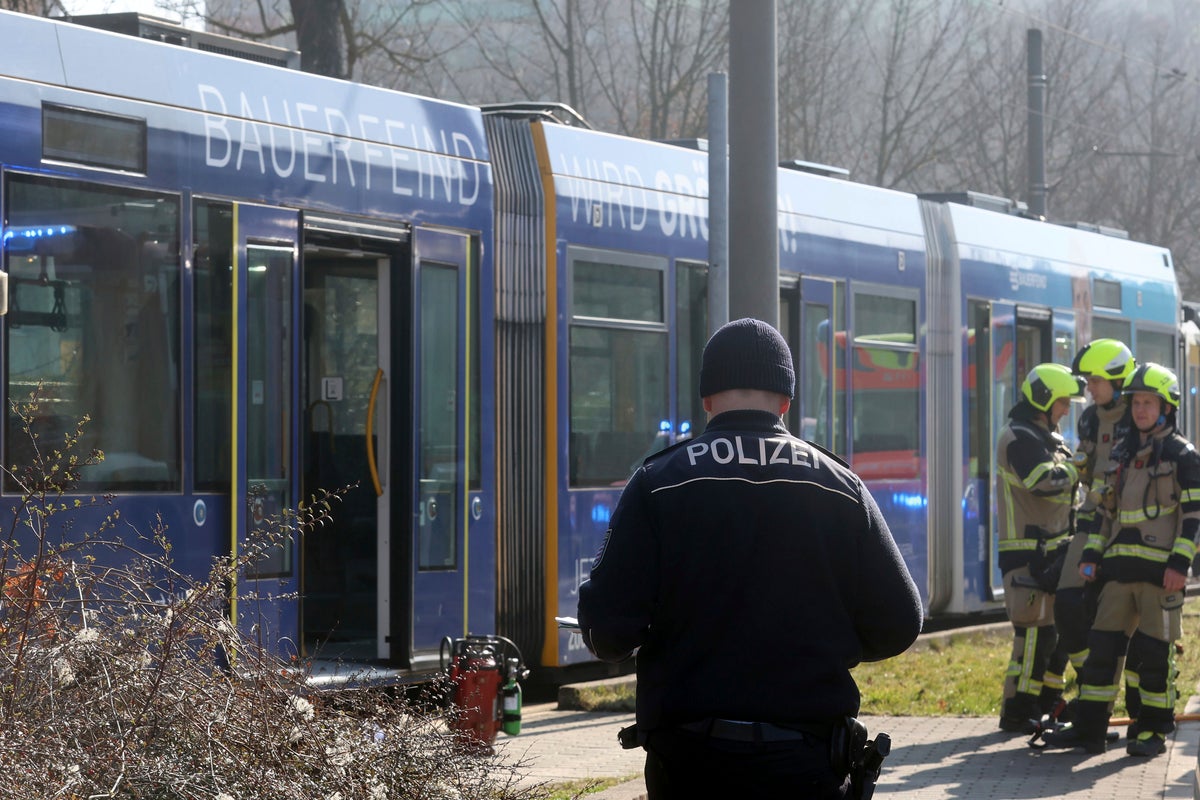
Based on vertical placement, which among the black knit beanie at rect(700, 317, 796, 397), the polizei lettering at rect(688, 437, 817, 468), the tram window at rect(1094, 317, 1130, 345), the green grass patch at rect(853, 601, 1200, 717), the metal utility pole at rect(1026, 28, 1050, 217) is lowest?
the green grass patch at rect(853, 601, 1200, 717)

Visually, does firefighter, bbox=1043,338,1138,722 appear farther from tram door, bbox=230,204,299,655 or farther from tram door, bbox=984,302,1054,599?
tram door, bbox=984,302,1054,599

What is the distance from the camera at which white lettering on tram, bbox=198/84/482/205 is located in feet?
28.7

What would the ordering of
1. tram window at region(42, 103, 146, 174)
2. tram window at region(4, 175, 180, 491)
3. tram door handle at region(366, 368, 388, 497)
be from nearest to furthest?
tram window at region(4, 175, 180, 491), tram window at region(42, 103, 146, 174), tram door handle at region(366, 368, 388, 497)

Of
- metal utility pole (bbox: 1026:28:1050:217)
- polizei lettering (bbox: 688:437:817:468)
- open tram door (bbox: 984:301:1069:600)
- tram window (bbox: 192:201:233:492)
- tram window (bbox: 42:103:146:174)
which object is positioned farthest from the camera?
metal utility pole (bbox: 1026:28:1050:217)

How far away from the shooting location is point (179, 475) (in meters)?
8.28

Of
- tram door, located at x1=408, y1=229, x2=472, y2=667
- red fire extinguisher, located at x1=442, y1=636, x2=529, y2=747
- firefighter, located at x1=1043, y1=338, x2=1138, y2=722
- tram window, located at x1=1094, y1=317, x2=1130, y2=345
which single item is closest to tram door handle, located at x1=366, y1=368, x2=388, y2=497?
tram door, located at x1=408, y1=229, x2=472, y2=667

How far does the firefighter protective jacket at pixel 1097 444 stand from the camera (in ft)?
30.5

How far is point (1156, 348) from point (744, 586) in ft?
52.7

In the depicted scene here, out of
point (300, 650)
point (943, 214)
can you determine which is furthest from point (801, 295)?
point (300, 650)

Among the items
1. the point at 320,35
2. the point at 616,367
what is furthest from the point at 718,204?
the point at 320,35

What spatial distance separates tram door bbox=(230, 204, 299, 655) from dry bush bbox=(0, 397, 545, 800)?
281 centimetres

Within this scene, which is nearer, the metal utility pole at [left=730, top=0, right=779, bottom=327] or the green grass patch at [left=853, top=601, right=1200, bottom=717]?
the metal utility pole at [left=730, top=0, right=779, bottom=327]

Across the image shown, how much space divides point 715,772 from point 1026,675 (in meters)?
6.04

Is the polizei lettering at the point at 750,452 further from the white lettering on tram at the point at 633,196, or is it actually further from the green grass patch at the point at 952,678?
the white lettering on tram at the point at 633,196
